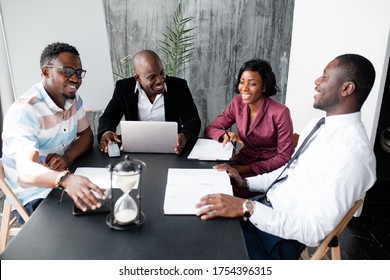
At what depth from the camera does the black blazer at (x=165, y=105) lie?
2514mm

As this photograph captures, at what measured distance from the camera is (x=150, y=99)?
262cm

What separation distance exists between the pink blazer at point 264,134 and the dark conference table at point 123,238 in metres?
1.00

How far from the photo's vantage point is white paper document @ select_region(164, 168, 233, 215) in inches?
53.5

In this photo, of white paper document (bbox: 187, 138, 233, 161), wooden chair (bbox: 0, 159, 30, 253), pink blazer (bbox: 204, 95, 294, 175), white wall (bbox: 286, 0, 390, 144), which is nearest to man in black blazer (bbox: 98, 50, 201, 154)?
white paper document (bbox: 187, 138, 233, 161)

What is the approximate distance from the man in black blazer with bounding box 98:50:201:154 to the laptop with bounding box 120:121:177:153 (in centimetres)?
39

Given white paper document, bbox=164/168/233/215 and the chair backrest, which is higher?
white paper document, bbox=164/168/233/215

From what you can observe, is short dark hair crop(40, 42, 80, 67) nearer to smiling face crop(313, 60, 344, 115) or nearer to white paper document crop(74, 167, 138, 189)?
white paper document crop(74, 167, 138, 189)

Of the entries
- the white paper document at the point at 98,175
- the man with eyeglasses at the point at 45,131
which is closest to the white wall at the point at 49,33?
the man with eyeglasses at the point at 45,131

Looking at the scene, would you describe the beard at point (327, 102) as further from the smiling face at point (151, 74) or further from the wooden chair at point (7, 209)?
the wooden chair at point (7, 209)

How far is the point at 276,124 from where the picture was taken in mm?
2240
